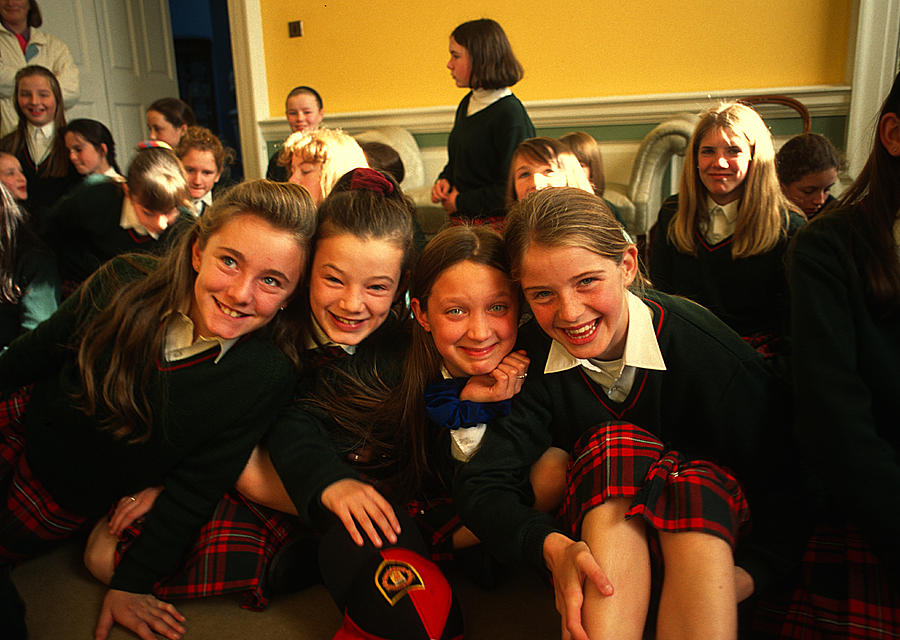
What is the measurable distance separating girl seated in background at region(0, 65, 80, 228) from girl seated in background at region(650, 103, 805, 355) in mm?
2542

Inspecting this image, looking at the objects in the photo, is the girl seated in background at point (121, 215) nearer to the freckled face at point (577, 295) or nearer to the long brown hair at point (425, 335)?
the long brown hair at point (425, 335)

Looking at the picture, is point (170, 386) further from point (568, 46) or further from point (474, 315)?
point (568, 46)

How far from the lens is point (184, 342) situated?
1.26 metres

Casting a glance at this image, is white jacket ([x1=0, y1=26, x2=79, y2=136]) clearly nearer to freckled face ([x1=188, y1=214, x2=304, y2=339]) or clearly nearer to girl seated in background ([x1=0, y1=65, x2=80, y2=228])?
girl seated in background ([x1=0, y1=65, x2=80, y2=228])

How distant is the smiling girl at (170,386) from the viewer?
122 centimetres

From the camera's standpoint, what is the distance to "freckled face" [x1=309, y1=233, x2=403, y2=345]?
1.28m

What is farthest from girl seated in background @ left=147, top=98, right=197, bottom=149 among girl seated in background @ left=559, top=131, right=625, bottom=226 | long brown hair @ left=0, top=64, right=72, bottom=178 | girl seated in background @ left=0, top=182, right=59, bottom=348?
girl seated in background @ left=559, top=131, right=625, bottom=226

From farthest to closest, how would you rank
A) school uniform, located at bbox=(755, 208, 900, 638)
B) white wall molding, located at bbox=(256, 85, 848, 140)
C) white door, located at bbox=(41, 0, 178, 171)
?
white door, located at bbox=(41, 0, 178, 171) < white wall molding, located at bbox=(256, 85, 848, 140) < school uniform, located at bbox=(755, 208, 900, 638)

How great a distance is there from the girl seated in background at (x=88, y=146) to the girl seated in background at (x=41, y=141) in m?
0.07

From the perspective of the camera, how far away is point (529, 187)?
6.79 ft

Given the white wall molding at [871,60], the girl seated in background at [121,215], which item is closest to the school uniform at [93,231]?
the girl seated in background at [121,215]

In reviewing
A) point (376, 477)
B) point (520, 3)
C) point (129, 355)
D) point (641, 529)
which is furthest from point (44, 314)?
point (520, 3)

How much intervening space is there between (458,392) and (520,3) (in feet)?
10.9

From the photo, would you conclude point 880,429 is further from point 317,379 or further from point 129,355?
point 129,355
